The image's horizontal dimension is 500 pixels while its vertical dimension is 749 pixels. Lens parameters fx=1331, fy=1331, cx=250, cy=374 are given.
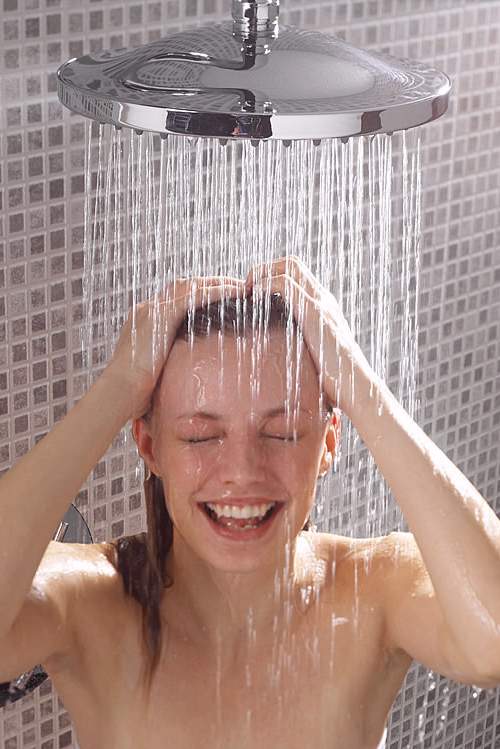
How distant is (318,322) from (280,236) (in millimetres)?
572

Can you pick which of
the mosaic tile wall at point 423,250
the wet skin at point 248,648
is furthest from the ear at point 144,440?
the mosaic tile wall at point 423,250

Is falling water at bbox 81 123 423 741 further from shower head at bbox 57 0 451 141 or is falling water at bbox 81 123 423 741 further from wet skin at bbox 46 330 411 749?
shower head at bbox 57 0 451 141

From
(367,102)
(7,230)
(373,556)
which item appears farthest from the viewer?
(7,230)

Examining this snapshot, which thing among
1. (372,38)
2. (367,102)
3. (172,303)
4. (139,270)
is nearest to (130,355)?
(172,303)

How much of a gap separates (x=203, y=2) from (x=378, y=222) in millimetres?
405

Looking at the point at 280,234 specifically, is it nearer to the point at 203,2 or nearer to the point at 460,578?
the point at 203,2

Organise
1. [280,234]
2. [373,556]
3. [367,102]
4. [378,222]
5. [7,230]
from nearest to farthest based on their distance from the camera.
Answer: [367,102] < [373,556] < [7,230] < [280,234] < [378,222]

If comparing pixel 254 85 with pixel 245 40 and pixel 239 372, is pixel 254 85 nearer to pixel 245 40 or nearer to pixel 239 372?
pixel 245 40

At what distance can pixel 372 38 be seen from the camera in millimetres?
1534

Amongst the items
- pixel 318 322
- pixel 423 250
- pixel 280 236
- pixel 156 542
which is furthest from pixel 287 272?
pixel 423 250

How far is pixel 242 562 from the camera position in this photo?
1.01m

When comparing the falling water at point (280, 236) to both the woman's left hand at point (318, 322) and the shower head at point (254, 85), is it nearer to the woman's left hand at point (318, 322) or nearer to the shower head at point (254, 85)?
the woman's left hand at point (318, 322)

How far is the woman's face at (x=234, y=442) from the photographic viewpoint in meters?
0.99

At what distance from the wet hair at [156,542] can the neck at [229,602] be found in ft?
0.04
